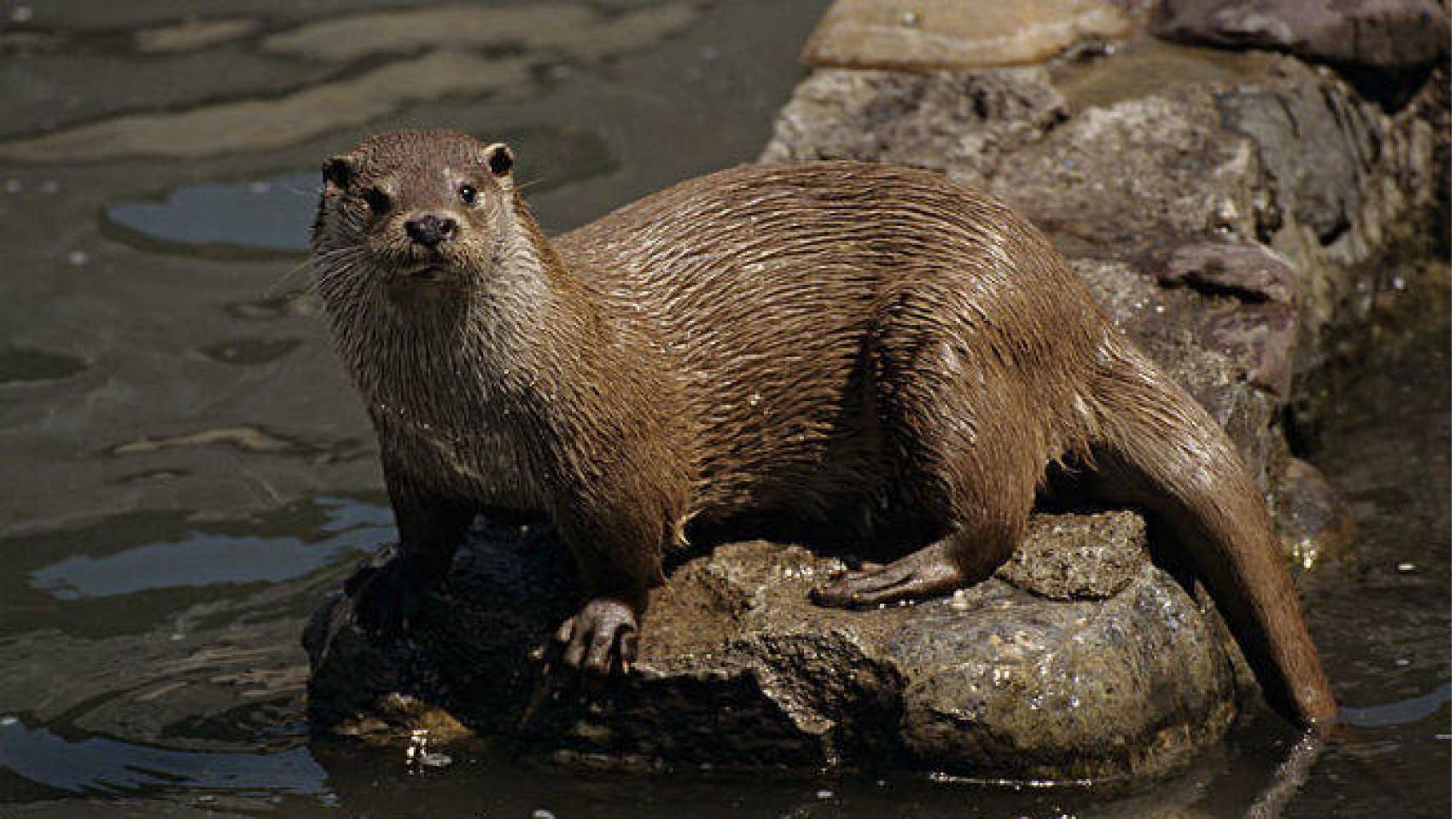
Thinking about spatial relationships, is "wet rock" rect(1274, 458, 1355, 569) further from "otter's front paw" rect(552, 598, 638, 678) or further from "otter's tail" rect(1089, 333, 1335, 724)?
"otter's front paw" rect(552, 598, 638, 678)

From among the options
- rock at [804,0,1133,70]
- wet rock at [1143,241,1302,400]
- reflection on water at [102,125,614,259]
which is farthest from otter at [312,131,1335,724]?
reflection on water at [102,125,614,259]

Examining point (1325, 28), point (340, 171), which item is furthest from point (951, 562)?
point (1325, 28)

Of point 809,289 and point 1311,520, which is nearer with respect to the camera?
point 809,289

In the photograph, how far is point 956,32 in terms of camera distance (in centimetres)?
528

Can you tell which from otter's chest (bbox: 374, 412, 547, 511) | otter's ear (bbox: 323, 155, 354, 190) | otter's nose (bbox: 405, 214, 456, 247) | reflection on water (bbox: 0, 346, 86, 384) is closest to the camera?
otter's nose (bbox: 405, 214, 456, 247)

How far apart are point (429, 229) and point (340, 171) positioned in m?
0.25

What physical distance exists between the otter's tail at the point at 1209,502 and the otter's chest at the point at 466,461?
958mm

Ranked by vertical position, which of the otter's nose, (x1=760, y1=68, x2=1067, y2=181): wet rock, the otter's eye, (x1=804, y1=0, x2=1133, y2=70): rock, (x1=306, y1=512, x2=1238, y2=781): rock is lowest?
(x1=306, y1=512, x2=1238, y2=781): rock

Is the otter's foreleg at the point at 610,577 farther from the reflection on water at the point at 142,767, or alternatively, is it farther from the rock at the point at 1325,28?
the rock at the point at 1325,28

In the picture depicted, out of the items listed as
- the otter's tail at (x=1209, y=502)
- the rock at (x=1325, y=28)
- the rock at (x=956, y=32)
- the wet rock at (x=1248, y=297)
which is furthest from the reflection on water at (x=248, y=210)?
the otter's tail at (x=1209, y=502)

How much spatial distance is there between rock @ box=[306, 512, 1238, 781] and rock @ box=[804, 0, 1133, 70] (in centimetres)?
200

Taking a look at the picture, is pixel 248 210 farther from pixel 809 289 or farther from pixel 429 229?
pixel 429 229

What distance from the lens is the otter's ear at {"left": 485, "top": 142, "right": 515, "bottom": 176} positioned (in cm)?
308

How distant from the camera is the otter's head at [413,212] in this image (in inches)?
115
